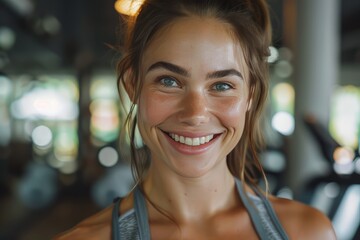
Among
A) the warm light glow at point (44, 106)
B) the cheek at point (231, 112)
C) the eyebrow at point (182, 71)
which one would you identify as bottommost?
the warm light glow at point (44, 106)

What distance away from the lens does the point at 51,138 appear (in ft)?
36.6

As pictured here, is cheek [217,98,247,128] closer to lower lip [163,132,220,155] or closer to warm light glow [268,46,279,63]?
lower lip [163,132,220,155]

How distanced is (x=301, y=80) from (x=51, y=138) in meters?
6.99

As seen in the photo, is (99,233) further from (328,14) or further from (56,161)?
(56,161)

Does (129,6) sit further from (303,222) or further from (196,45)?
(303,222)

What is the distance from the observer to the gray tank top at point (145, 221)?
106cm

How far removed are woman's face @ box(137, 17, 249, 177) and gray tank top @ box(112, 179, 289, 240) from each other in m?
0.13

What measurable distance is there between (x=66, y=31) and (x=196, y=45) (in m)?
8.12

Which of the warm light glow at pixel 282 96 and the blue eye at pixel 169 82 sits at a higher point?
the blue eye at pixel 169 82

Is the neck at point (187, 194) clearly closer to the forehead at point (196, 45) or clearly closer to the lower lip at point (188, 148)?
the lower lip at point (188, 148)

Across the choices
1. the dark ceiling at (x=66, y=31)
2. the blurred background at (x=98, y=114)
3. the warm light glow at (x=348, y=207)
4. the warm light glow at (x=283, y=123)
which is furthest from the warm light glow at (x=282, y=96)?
the warm light glow at (x=348, y=207)

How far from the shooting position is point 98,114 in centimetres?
1363

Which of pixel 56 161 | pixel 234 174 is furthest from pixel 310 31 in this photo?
pixel 56 161

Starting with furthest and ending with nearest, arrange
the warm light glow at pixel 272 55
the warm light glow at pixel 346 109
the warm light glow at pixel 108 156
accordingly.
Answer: the warm light glow at pixel 346 109 < the warm light glow at pixel 108 156 < the warm light glow at pixel 272 55
